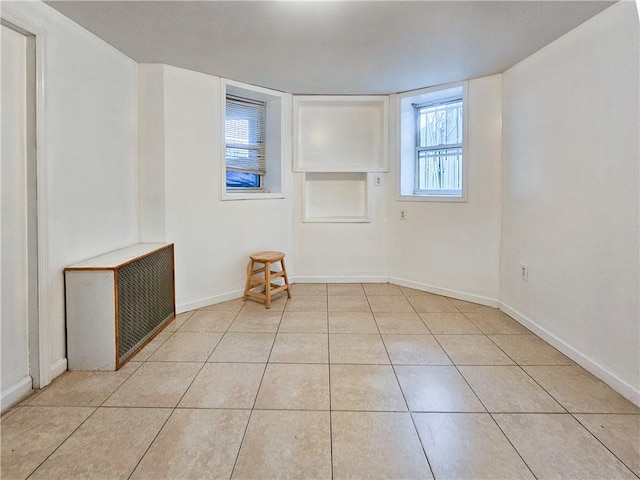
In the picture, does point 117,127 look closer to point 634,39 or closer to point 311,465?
point 311,465

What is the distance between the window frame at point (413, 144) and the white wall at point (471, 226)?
0.21ft

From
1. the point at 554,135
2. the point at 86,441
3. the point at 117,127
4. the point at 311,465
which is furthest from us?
the point at 117,127

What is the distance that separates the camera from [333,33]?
7.93 feet

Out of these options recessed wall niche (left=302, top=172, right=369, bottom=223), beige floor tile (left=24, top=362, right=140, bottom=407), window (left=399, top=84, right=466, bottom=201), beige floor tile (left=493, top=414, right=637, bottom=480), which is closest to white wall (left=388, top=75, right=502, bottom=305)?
window (left=399, top=84, right=466, bottom=201)

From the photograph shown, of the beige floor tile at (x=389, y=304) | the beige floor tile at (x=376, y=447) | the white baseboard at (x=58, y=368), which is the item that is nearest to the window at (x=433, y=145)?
the beige floor tile at (x=389, y=304)

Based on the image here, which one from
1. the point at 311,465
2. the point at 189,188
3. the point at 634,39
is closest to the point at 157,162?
the point at 189,188

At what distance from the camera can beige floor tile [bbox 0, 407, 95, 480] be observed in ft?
4.70

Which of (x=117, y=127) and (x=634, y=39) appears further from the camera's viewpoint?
(x=117, y=127)

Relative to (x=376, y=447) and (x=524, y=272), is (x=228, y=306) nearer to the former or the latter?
(x=376, y=447)

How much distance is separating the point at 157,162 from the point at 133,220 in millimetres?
522

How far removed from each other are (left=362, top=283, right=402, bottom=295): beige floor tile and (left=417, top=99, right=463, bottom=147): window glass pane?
164cm

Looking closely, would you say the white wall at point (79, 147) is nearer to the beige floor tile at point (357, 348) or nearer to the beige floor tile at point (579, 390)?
the beige floor tile at point (357, 348)

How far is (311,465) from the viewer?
1.44 meters

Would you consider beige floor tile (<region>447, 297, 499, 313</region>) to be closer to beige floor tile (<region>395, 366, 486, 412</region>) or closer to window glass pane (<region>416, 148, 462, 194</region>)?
window glass pane (<region>416, 148, 462, 194</region>)
